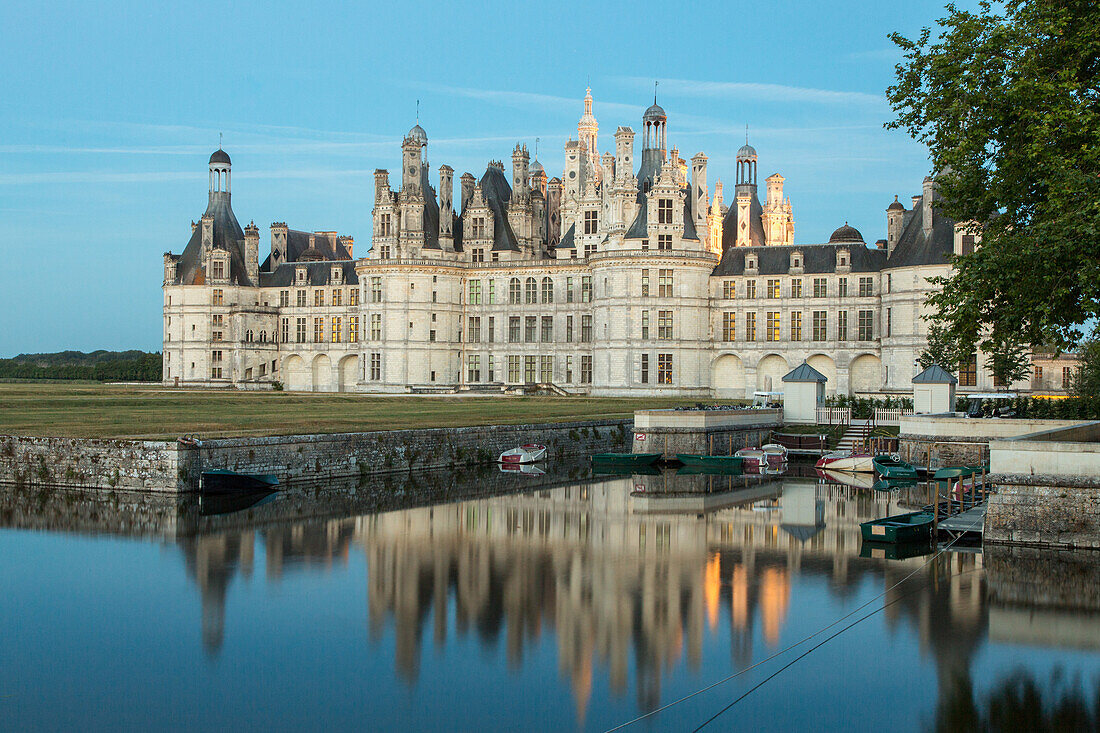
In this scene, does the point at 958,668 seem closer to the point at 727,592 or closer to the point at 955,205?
the point at 727,592

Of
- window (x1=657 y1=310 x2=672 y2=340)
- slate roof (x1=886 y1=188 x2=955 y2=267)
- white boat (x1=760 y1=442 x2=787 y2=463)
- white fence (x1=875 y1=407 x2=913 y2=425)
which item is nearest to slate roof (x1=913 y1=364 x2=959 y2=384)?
white fence (x1=875 y1=407 x2=913 y2=425)

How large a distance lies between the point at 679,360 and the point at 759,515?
1487 inches

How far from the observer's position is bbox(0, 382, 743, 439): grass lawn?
33.7 m

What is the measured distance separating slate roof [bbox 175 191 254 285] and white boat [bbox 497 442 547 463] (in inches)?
1779

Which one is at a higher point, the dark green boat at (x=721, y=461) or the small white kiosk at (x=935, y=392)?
the small white kiosk at (x=935, y=392)

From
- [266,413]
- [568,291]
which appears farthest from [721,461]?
[568,291]

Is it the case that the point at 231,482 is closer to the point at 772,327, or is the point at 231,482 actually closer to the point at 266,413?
the point at 266,413

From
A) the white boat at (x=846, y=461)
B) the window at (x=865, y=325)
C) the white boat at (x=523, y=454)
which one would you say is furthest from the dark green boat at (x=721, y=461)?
the window at (x=865, y=325)

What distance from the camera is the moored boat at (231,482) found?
29.7 m

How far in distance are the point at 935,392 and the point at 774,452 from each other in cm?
695

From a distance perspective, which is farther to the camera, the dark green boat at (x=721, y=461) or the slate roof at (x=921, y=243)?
the slate roof at (x=921, y=243)

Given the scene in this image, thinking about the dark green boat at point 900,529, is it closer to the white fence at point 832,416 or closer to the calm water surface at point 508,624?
the calm water surface at point 508,624

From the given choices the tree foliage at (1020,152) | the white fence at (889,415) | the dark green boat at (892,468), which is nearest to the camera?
the tree foliage at (1020,152)

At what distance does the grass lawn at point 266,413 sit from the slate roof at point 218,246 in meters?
25.4
